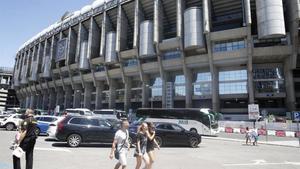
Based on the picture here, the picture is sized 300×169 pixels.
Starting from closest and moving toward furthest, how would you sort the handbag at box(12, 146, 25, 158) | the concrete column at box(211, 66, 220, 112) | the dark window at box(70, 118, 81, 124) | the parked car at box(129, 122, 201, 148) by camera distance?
the handbag at box(12, 146, 25, 158) < the dark window at box(70, 118, 81, 124) < the parked car at box(129, 122, 201, 148) < the concrete column at box(211, 66, 220, 112)

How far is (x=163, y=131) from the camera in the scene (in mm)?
15922

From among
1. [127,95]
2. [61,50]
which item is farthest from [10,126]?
[61,50]

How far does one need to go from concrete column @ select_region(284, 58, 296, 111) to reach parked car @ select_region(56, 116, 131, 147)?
36276 mm

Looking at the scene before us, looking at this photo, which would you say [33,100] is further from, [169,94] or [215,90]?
[215,90]

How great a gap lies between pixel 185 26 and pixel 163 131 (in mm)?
33654

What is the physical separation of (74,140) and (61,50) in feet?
207

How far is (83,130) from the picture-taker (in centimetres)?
1396

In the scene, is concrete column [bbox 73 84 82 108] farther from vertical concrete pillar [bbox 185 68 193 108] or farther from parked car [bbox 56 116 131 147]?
parked car [bbox 56 116 131 147]

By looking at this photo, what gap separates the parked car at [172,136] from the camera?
15.9m

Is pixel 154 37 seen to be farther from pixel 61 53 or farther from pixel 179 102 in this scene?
pixel 61 53

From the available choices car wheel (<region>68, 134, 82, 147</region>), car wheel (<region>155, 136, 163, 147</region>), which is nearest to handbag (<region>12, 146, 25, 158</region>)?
car wheel (<region>68, 134, 82, 147</region>)

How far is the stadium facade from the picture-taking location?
4116 cm

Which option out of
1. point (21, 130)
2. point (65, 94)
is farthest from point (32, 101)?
point (21, 130)

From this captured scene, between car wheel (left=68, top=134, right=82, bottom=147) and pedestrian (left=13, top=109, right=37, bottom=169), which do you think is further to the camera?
car wheel (left=68, top=134, right=82, bottom=147)
